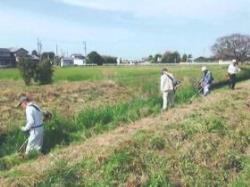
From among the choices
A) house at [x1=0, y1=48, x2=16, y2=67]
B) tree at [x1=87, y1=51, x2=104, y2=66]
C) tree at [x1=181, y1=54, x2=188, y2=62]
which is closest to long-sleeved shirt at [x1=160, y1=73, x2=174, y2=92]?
house at [x1=0, y1=48, x2=16, y2=67]

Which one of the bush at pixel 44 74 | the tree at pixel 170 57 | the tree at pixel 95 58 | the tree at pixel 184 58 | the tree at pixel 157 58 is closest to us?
the bush at pixel 44 74

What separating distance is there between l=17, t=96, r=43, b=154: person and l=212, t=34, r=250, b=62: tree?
9165 centimetres

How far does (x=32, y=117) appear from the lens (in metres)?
13.4

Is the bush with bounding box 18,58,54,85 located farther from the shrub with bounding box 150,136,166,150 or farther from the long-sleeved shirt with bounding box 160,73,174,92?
the shrub with bounding box 150,136,166,150

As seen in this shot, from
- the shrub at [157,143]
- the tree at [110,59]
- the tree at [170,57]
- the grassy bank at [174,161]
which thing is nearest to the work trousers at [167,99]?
the grassy bank at [174,161]

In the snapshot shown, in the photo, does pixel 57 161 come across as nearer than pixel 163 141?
Yes

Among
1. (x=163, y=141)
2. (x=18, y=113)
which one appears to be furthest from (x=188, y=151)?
(x=18, y=113)

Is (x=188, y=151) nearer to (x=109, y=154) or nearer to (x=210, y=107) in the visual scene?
(x=109, y=154)

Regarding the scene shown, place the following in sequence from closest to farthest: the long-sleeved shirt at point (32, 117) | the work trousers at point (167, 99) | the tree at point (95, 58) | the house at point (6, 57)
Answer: the long-sleeved shirt at point (32, 117) < the work trousers at point (167, 99) < the house at point (6, 57) < the tree at point (95, 58)

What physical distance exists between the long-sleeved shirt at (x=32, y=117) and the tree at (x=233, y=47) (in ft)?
301

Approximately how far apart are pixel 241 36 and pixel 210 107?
89.0m

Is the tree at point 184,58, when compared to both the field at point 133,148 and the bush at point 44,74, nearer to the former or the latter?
the bush at point 44,74

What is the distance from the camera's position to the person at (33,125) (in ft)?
43.7

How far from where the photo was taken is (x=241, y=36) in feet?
345
